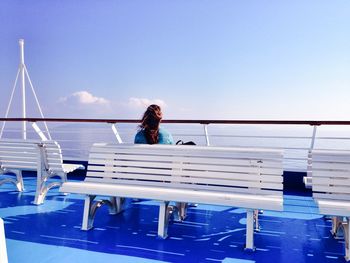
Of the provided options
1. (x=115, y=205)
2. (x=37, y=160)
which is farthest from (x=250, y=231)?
(x=37, y=160)

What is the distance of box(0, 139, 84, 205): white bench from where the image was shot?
3982mm

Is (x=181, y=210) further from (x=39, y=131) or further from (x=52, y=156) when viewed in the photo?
(x=39, y=131)

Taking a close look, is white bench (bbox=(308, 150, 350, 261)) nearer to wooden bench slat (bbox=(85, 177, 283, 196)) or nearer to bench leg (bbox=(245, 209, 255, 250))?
wooden bench slat (bbox=(85, 177, 283, 196))

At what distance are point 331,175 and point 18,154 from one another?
3.73m

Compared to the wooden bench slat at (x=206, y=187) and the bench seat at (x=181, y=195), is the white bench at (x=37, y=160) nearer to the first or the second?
the wooden bench slat at (x=206, y=187)

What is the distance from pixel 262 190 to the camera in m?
2.78

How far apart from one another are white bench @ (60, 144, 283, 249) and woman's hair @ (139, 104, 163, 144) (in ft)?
0.64

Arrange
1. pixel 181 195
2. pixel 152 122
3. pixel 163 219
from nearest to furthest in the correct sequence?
pixel 181 195 → pixel 163 219 → pixel 152 122

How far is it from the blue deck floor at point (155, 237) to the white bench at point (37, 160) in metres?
0.28

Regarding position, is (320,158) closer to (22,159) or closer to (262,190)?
(262,190)

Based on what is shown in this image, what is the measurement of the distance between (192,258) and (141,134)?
144 cm

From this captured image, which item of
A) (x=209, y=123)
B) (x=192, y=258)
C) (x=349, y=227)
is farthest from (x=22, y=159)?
(x=349, y=227)

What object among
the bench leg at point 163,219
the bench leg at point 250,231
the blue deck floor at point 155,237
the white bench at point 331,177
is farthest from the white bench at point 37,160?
the white bench at point 331,177

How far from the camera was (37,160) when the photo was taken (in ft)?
13.4
